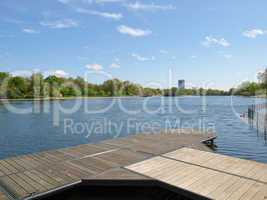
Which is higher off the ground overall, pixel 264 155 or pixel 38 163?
pixel 38 163

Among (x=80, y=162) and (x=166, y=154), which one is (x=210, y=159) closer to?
(x=166, y=154)

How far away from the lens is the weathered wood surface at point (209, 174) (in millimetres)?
4387

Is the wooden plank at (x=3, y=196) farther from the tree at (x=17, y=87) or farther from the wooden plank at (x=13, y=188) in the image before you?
the tree at (x=17, y=87)

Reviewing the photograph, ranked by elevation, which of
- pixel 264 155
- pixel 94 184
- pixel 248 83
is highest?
pixel 248 83

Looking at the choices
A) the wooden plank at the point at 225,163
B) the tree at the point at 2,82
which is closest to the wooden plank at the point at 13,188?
the wooden plank at the point at 225,163

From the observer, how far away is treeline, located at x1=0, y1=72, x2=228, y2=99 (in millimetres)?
58344

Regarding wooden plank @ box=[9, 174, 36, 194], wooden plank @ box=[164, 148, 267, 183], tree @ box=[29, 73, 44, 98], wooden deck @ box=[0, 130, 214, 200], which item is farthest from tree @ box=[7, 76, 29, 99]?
wooden plank @ box=[164, 148, 267, 183]

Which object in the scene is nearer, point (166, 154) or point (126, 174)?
point (126, 174)

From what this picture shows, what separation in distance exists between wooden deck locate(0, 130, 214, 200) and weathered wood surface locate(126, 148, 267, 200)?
533 millimetres

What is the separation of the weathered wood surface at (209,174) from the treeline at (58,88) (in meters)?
59.9

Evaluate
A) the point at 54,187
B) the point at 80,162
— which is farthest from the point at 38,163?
the point at 54,187

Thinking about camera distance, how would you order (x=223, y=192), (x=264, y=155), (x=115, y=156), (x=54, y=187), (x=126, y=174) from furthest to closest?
1. (x=264, y=155)
2. (x=115, y=156)
3. (x=126, y=174)
4. (x=54, y=187)
5. (x=223, y=192)

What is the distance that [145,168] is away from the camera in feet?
19.2

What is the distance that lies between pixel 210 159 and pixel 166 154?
1395mm
